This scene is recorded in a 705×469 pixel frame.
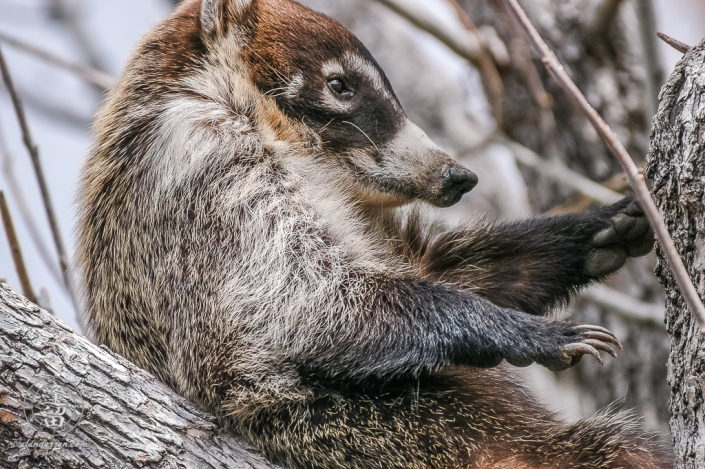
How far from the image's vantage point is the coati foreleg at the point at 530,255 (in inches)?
122

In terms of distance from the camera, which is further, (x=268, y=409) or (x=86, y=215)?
(x=86, y=215)

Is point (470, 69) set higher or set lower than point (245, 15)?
higher

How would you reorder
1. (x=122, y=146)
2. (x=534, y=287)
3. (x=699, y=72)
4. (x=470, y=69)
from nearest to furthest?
(x=699, y=72) → (x=122, y=146) → (x=534, y=287) → (x=470, y=69)

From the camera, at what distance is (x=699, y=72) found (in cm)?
213

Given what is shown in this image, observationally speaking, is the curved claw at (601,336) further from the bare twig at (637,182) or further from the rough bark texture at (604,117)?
the rough bark texture at (604,117)

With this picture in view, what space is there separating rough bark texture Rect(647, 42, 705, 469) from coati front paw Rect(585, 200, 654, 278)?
2.16 feet

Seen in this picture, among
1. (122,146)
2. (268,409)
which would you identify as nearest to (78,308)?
(122,146)

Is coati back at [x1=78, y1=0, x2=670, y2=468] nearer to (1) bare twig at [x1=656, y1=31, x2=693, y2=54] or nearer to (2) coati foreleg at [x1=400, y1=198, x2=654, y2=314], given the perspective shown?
(2) coati foreleg at [x1=400, y1=198, x2=654, y2=314]

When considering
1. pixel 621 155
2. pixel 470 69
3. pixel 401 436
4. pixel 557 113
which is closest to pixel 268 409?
pixel 401 436

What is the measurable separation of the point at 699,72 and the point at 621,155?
79 cm

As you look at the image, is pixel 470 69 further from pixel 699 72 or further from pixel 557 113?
pixel 699 72

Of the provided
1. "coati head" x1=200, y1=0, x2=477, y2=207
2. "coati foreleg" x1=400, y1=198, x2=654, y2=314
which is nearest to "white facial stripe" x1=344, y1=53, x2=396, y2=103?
"coati head" x1=200, y1=0, x2=477, y2=207

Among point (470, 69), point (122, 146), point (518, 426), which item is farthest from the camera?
point (470, 69)

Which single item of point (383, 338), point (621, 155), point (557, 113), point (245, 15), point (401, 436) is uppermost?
point (557, 113)
